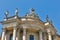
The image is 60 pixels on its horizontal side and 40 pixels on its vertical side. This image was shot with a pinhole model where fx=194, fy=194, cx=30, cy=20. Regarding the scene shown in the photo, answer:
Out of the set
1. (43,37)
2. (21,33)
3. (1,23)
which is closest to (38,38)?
(43,37)

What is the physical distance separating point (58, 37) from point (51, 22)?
3.34m

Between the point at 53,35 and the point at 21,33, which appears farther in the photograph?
the point at 53,35

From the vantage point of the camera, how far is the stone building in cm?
3167

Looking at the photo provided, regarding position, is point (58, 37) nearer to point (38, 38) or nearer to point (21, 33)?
point (38, 38)

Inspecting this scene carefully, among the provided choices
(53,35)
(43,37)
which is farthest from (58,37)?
(43,37)

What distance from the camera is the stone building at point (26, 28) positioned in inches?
1247

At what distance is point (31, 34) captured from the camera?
32.9 metres

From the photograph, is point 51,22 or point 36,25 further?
point 51,22

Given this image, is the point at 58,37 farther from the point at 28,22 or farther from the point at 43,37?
the point at 28,22

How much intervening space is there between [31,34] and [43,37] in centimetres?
209

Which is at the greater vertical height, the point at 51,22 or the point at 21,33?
the point at 51,22

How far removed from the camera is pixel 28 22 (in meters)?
32.2

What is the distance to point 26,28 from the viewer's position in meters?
31.8

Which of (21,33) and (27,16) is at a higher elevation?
(27,16)
